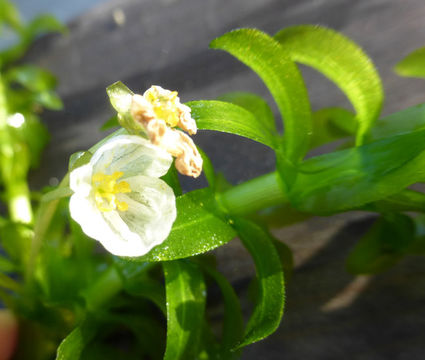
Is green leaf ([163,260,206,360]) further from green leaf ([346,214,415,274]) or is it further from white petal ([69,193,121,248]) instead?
green leaf ([346,214,415,274])

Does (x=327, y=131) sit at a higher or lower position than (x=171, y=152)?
lower

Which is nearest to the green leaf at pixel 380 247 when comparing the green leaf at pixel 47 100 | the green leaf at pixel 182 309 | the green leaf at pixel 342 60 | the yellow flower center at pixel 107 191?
the green leaf at pixel 342 60

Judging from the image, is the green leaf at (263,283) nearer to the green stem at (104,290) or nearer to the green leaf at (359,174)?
the green leaf at (359,174)

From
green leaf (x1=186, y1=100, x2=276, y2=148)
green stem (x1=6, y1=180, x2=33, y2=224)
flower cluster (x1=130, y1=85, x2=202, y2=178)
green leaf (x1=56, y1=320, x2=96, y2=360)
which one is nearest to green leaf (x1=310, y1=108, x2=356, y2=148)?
green leaf (x1=186, y1=100, x2=276, y2=148)

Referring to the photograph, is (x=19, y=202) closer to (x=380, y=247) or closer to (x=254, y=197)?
(x=254, y=197)

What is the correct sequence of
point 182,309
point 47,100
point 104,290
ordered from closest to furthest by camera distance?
point 182,309 → point 104,290 → point 47,100

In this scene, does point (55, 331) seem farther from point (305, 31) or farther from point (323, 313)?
point (305, 31)

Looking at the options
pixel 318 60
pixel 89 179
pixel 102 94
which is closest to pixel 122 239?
pixel 89 179

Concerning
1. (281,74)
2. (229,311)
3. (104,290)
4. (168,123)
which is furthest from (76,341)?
(281,74)
